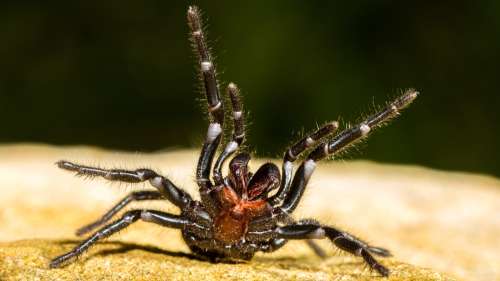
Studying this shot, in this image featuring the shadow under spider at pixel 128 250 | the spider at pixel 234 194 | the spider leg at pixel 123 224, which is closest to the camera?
the spider leg at pixel 123 224

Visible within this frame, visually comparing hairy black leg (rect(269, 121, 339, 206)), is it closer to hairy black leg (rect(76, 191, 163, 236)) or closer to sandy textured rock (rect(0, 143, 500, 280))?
sandy textured rock (rect(0, 143, 500, 280))

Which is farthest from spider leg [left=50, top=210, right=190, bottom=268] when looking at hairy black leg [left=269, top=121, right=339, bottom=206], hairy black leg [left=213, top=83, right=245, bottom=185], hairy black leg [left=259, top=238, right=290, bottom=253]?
hairy black leg [left=269, top=121, right=339, bottom=206]

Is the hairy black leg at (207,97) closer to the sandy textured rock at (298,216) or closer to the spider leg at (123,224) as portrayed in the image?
the spider leg at (123,224)

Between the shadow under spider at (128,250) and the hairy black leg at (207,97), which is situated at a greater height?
the hairy black leg at (207,97)

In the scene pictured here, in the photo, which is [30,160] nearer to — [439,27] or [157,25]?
[157,25]

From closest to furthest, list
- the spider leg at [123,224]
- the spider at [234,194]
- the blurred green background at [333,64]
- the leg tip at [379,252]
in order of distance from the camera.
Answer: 1. the spider leg at [123,224]
2. the spider at [234,194]
3. the leg tip at [379,252]
4. the blurred green background at [333,64]

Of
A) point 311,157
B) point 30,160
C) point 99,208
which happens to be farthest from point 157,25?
point 311,157

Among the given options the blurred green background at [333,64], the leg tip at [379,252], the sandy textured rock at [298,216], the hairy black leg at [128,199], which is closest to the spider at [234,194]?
the sandy textured rock at [298,216]
